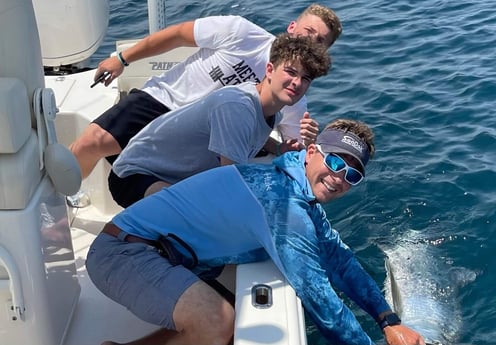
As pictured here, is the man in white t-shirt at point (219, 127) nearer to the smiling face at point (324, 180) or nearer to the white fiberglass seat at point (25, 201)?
the smiling face at point (324, 180)

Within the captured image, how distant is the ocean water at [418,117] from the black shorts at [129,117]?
1328 mm

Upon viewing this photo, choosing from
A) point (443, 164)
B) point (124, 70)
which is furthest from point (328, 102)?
point (124, 70)

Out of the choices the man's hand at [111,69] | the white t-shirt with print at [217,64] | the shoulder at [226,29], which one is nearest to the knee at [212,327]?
the white t-shirt with print at [217,64]

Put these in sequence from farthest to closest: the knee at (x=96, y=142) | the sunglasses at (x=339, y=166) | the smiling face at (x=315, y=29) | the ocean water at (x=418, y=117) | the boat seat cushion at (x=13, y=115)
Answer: the ocean water at (x=418, y=117), the smiling face at (x=315, y=29), the knee at (x=96, y=142), the sunglasses at (x=339, y=166), the boat seat cushion at (x=13, y=115)

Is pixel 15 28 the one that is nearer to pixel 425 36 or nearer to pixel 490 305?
pixel 490 305

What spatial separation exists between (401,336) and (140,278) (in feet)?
3.44

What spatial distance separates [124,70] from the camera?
4.13 m

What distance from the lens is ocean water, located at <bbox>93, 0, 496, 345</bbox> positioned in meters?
4.30

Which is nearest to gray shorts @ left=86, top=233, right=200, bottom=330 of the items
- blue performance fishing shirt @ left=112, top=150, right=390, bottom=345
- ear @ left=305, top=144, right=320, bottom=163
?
blue performance fishing shirt @ left=112, top=150, right=390, bottom=345

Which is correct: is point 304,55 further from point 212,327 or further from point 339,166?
point 212,327

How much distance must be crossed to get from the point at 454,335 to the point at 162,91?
1.95 meters

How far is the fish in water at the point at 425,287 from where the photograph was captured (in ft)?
11.7

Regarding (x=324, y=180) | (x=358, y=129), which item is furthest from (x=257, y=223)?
(x=358, y=129)

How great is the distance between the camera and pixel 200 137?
10.2 ft
